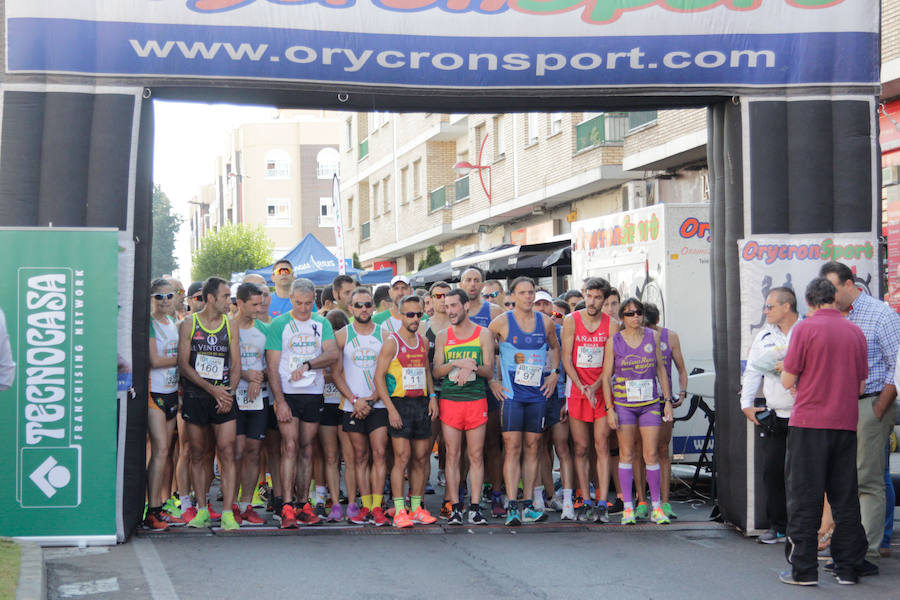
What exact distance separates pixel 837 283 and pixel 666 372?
2364 millimetres

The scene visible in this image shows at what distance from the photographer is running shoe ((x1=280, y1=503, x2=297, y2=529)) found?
9562 millimetres

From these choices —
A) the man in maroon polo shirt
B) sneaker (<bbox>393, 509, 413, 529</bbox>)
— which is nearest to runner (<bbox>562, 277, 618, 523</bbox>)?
sneaker (<bbox>393, 509, 413, 529</bbox>)

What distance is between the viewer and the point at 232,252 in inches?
2213

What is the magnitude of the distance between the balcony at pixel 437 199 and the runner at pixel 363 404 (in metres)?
25.6

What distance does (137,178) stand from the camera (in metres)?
9.05

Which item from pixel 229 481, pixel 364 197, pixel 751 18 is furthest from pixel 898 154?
pixel 364 197

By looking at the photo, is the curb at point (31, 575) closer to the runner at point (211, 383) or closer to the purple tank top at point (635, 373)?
the runner at point (211, 383)

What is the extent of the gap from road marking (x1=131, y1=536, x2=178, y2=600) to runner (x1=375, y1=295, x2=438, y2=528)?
2.09 m

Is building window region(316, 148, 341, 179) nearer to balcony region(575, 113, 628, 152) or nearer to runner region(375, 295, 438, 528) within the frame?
balcony region(575, 113, 628, 152)

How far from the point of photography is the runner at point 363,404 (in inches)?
386

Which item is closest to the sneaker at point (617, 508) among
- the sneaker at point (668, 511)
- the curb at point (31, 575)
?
the sneaker at point (668, 511)

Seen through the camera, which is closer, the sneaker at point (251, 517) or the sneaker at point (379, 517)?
the sneaker at point (379, 517)

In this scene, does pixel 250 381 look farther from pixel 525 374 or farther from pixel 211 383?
pixel 525 374

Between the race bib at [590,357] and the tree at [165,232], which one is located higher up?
the tree at [165,232]
